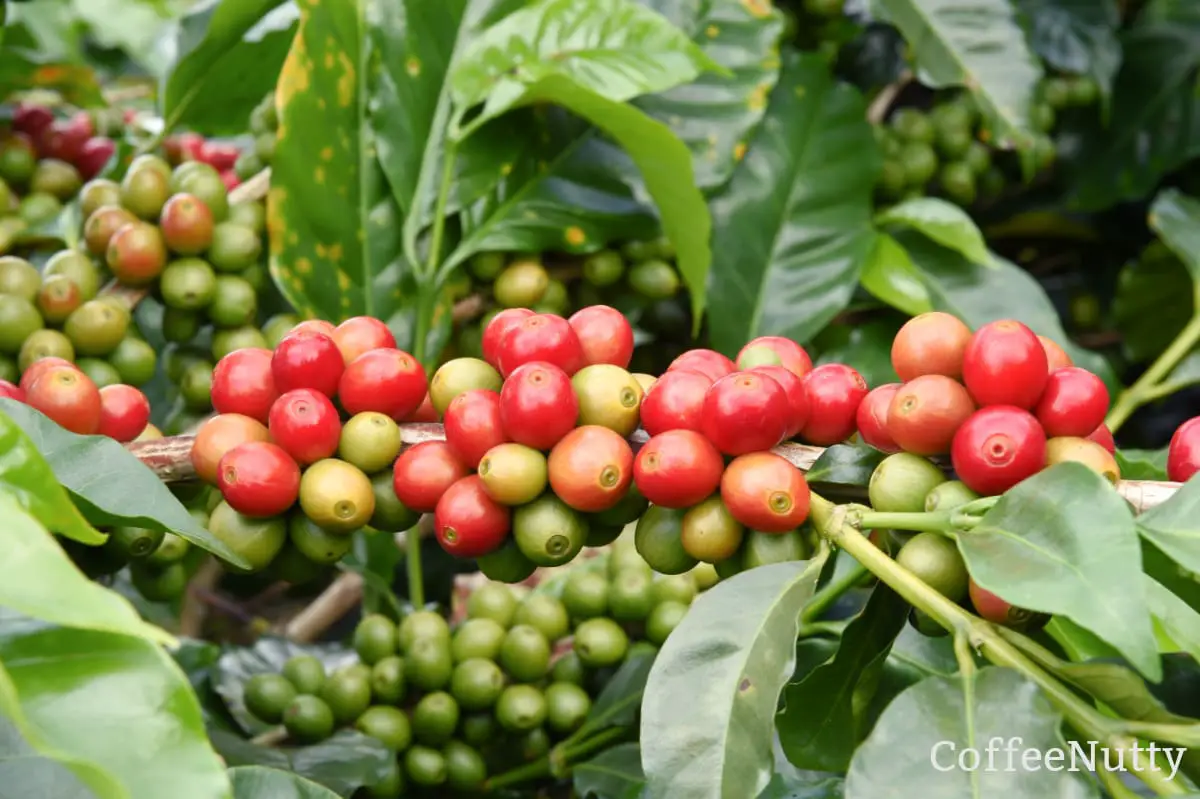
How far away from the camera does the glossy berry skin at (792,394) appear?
0.71 m

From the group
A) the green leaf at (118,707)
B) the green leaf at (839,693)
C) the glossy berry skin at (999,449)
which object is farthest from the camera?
the green leaf at (839,693)

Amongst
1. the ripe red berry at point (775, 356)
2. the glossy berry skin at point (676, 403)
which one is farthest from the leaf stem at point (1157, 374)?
the glossy berry skin at point (676, 403)

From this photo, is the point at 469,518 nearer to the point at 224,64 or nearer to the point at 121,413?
the point at 121,413

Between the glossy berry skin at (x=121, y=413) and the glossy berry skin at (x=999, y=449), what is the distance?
1.86ft

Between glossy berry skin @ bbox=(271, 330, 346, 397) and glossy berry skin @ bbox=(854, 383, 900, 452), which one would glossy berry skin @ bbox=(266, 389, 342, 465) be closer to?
glossy berry skin @ bbox=(271, 330, 346, 397)

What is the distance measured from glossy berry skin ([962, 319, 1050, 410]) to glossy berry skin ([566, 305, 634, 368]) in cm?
24

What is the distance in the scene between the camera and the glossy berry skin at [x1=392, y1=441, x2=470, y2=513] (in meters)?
0.75

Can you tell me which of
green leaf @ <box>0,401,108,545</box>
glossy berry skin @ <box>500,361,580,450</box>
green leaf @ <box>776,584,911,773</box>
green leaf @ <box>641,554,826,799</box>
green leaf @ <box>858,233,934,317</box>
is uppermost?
green leaf @ <box>0,401,108,545</box>

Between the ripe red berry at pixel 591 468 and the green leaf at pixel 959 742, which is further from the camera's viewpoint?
the ripe red berry at pixel 591 468

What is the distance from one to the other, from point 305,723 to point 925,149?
1182mm

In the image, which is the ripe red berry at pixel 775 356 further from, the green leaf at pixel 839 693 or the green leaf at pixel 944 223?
the green leaf at pixel 944 223

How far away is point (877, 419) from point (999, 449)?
3.7 inches

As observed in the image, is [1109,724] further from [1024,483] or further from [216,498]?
[216,498]

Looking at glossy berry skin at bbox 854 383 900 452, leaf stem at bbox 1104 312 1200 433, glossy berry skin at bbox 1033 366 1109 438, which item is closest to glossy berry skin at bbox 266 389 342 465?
glossy berry skin at bbox 854 383 900 452
